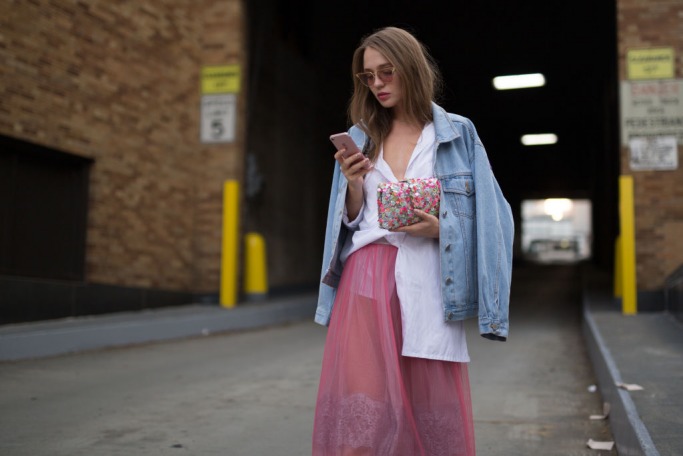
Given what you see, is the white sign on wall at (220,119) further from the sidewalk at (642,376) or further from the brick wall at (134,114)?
the sidewalk at (642,376)

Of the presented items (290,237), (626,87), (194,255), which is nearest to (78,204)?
(194,255)

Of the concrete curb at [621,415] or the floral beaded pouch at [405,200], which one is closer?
the floral beaded pouch at [405,200]

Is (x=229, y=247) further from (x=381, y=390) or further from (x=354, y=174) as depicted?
(x=381, y=390)

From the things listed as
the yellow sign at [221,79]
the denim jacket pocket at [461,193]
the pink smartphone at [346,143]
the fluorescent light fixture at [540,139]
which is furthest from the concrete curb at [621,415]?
the fluorescent light fixture at [540,139]

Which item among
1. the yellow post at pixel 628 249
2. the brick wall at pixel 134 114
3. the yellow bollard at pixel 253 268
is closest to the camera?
the brick wall at pixel 134 114

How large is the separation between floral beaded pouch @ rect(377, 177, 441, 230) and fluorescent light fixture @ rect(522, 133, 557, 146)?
28770 millimetres

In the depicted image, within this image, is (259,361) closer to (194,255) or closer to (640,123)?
(194,255)

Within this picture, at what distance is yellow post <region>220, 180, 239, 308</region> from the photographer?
39.3 ft

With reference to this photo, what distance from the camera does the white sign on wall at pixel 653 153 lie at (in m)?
10.2

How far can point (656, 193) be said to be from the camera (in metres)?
10.4

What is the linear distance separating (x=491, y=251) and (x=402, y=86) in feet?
2.16

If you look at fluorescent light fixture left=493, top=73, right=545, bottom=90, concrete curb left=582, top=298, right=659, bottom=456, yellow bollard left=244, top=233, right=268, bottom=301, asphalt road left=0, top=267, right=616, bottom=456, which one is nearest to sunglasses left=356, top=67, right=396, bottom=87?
concrete curb left=582, top=298, right=659, bottom=456

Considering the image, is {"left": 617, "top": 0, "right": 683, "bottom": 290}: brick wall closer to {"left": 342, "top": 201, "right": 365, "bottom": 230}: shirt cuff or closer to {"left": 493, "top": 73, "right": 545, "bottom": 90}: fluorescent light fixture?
{"left": 342, "top": 201, "right": 365, "bottom": 230}: shirt cuff

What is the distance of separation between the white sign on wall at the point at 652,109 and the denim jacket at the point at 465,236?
347 inches
